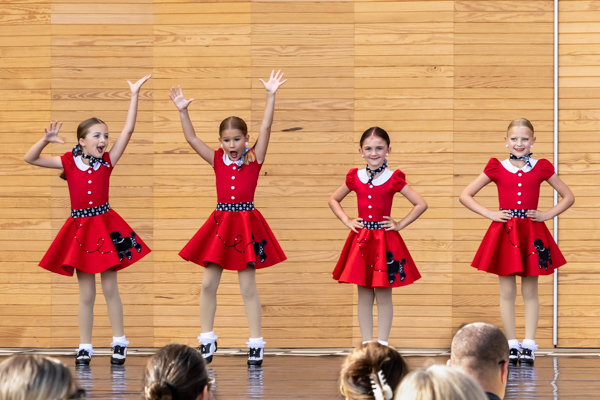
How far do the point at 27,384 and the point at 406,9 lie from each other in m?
3.95

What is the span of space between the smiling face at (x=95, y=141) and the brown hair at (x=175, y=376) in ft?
8.34

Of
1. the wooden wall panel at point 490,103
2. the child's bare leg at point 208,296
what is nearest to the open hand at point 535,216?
the wooden wall panel at point 490,103

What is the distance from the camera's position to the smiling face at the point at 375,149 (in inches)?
161

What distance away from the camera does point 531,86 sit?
4809mm

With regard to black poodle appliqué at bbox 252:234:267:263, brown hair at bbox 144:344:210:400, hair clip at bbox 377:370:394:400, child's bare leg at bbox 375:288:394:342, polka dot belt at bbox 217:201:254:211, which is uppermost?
polka dot belt at bbox 217:201:254:211

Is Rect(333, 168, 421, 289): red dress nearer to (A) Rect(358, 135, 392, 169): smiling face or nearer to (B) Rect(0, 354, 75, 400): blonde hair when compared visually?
(A) Rect(358, 135, 392, 169): smiling face

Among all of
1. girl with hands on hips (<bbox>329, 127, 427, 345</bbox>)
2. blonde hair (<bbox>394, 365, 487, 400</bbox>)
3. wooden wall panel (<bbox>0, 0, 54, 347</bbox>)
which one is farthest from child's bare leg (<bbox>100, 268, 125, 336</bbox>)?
blonde hair (<bbox>394, 365, 487, 400</bbox>)

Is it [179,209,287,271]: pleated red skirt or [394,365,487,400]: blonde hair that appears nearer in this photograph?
[394,365,487,400]: blonde hair

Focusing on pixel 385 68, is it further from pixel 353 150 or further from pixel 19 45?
pixel 19 45

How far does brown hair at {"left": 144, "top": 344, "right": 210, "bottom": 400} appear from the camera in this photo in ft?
5.44

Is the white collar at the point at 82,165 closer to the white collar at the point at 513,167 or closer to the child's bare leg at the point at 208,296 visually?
the child's bare leg at the point at 208,296

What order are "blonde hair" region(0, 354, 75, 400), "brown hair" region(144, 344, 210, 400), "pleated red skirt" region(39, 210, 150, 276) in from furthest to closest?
"pleated red skirt" region(39, 210, 150, 276), "brown hair" region(144, 344, 210, 400), "blonde hair" region(0, 354, 75, 400)

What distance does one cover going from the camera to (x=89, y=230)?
3.99m

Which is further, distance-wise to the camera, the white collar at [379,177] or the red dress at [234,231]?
the white collar at [379,177]
